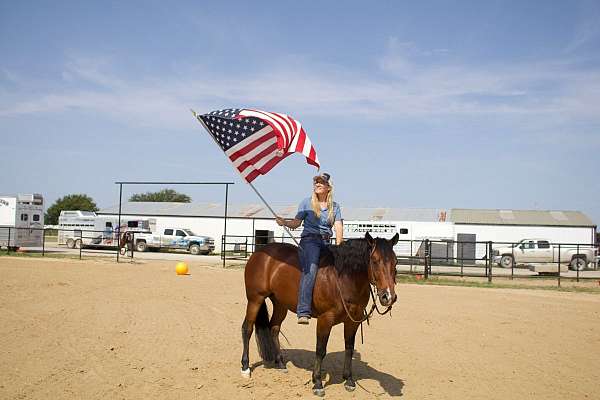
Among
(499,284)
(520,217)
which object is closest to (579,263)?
(499,284)

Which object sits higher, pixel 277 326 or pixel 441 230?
pixel 441 230

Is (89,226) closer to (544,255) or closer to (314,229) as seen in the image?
(544,255)

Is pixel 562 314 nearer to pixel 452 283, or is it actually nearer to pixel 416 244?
pixel 452 283

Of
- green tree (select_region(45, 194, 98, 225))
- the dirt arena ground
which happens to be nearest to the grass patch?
the dirt arena ground

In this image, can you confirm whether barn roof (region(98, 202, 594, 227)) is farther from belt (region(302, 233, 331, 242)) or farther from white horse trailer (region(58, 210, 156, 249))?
belt (region(302, 233, 331, 242))

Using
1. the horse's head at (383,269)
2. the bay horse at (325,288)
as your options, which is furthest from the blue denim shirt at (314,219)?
the horse's head at (383,269)

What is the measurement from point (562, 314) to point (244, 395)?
1015cm

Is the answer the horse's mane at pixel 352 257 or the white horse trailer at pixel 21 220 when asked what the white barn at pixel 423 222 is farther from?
the horse's mane at pixel 352 257

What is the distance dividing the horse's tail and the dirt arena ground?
23 cm

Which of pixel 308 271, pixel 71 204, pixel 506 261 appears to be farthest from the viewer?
pixel 71 204

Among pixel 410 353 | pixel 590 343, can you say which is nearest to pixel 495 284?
pixel 590 343

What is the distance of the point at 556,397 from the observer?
20.3 feet

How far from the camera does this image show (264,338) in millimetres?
7230

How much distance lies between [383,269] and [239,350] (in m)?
3.39
